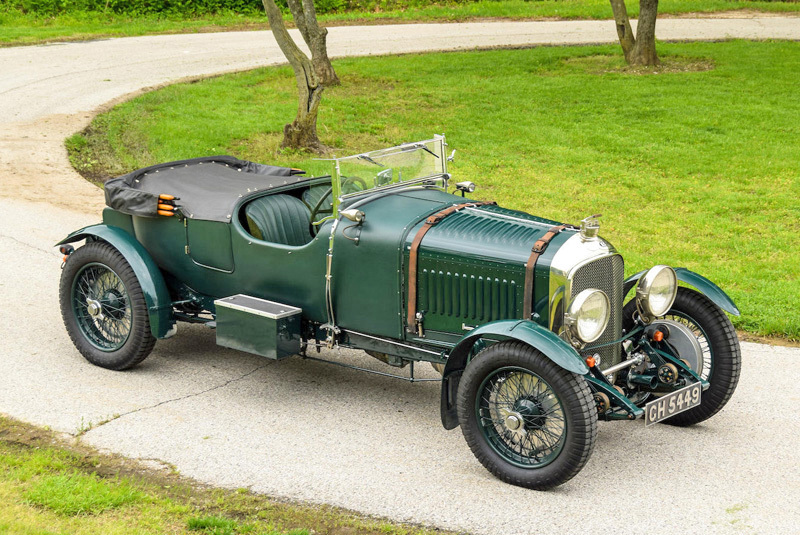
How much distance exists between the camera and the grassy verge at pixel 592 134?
30.6 ft

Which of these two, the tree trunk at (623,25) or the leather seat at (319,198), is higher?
the tree trunk at (623,25)

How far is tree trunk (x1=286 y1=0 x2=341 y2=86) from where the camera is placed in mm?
14086

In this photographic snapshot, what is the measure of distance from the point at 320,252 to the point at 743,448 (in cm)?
280

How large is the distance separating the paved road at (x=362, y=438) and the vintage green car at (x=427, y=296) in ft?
0.85

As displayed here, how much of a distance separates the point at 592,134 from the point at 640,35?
435 cm

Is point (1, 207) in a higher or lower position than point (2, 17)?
lower

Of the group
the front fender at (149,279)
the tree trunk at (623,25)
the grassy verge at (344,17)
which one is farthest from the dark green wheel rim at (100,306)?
the grassy verge at (344,17)

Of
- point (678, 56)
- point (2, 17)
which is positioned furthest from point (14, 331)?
point (2, 17)

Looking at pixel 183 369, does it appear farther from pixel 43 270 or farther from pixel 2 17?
pixel 2 17

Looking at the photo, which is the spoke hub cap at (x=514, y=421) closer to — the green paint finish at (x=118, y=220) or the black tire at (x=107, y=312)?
the black tire at (x=107, y=312)

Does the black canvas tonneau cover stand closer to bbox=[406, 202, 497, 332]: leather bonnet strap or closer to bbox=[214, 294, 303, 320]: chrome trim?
bbox=[214, 294, 303, 320]: chrome trim

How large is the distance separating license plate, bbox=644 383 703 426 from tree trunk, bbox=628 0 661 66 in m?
12.2

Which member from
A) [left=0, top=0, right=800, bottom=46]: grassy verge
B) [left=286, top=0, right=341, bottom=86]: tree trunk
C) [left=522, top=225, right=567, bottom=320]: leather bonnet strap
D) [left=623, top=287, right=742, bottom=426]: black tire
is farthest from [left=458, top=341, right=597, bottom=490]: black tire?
[left=0, top=0, right=800, bottom=46]: grassy verge

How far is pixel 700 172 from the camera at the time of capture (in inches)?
457
